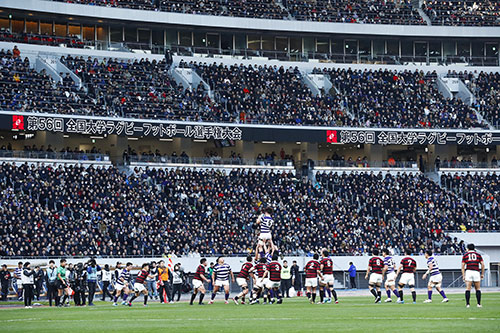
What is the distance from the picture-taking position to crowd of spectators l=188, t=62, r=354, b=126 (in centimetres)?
6100

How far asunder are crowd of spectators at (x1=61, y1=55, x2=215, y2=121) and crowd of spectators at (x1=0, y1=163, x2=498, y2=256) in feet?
15.8

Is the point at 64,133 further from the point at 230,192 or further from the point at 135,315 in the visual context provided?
the point at 135,315

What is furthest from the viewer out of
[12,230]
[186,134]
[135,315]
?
[186,134]

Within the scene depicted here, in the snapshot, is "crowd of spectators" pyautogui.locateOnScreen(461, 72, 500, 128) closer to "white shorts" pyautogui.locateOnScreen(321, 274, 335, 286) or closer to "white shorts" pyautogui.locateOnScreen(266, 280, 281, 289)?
"white shorts" pyautogui.locateOnScreen(321, 274, 335, 286)

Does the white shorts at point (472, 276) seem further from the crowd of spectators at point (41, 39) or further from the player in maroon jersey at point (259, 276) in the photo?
the crowd of spectators at point (41, 39)

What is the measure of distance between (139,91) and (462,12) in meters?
30.9

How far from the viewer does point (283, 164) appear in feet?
200

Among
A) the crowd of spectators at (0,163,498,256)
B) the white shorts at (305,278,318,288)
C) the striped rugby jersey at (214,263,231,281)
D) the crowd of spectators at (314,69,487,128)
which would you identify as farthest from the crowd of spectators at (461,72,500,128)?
the striped rugby jersey at (214,263,231,281)

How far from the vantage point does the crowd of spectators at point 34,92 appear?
175ft

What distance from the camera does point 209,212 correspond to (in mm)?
51375

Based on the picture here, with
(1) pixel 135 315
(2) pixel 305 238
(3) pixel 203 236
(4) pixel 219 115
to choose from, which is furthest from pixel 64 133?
(1) pixel 135 315

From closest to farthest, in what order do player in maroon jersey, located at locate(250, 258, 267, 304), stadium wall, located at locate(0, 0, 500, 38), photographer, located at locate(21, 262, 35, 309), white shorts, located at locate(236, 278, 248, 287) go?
player in maroon jersey, located at locate(250, 258, 267, 304) → white shorts, located at locate(236, 278, 248, 287) → photographer, located at locate(21, 262, 35, 309) → stadium wall, located at locate(0, 0, 500, 38)

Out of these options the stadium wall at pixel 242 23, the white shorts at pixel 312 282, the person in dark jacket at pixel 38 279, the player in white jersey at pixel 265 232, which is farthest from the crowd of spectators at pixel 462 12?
the white shorts at pixel 312 282

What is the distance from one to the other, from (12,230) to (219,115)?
66.3 ft
